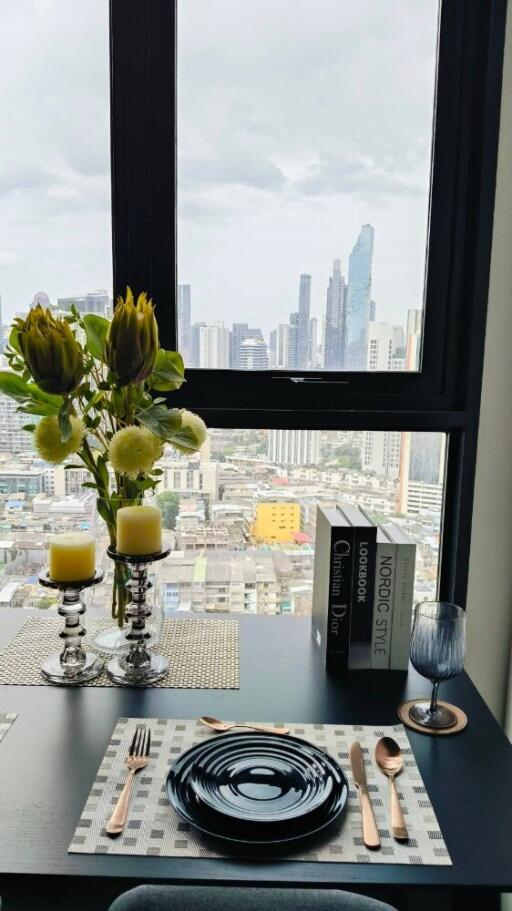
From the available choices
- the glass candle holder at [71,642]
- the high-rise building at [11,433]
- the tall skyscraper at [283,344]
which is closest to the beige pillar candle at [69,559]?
the glass candle holder at [71,642]

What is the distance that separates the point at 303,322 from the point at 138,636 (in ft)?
2.75

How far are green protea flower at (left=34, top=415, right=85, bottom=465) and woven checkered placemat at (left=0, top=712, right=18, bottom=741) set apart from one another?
39 cm

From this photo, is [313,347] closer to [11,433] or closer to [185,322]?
[185,322]

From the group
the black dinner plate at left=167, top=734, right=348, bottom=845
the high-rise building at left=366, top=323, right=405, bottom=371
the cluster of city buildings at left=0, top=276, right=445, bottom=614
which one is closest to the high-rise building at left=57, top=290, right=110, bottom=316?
the cluster of city buildings at left=0, top=276, right=445, bottom=614

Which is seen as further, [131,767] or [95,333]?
[95,333]

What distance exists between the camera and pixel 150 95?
5.69 feet

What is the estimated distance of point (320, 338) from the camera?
6.00ft

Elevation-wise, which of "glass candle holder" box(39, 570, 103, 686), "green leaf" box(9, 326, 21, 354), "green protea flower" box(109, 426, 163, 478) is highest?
"green leaf" box(9, 326, 21, 354)

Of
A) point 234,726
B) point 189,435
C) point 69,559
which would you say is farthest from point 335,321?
point 234,726

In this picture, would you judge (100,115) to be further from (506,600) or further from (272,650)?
(506,600)

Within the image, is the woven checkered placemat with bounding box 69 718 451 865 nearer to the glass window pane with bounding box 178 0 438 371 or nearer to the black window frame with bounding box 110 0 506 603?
the black window frame with bounding box 110 0 506 603

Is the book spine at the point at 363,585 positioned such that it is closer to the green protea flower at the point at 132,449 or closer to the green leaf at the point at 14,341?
the green protea flower at the point at 132,449

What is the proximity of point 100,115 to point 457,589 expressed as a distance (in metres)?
1.33

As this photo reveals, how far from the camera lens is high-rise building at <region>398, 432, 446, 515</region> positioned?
1.85 m
